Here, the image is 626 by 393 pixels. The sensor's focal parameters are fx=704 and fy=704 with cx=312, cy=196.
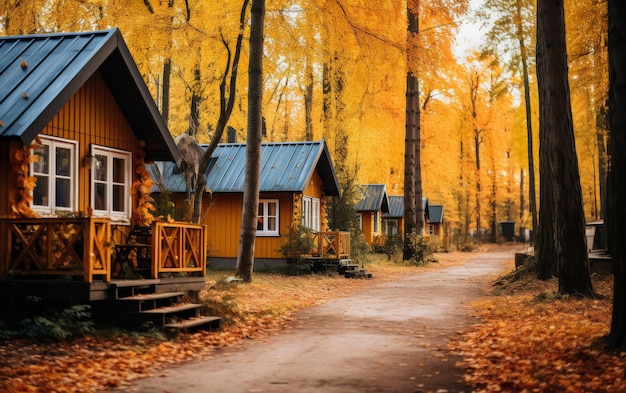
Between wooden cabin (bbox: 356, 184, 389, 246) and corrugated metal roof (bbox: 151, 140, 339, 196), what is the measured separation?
1574cm

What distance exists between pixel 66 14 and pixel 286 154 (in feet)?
35.9

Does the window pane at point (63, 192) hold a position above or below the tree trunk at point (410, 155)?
below

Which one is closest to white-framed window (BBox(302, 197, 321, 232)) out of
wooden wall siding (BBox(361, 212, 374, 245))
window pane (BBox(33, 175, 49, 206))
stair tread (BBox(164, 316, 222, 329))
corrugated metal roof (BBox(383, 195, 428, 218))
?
wooden wall siding (BBox(361, 212, 374, 245))

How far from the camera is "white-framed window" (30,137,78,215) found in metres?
13.1

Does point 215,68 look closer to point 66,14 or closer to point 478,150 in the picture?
point 66,14

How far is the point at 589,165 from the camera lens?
5228cm

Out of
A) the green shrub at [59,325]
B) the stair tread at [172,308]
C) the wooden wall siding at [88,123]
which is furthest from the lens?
the wooden wall siding at [88,123]

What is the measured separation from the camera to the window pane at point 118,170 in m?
15.2

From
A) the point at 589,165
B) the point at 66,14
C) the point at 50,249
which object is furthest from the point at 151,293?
the point at 589,165

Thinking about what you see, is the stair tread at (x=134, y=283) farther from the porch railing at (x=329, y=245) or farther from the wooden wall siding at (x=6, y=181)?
the porch railing at (x=329, y=245)

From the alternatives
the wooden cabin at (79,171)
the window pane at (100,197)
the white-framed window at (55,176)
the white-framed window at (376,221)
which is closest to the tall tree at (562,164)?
the wooden cabin at (79,171)

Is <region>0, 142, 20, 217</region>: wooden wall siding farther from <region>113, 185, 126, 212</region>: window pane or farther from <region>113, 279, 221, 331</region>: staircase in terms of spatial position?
<region>113, 185, 126, 212</region>: window pane

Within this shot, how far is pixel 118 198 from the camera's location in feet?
50.0

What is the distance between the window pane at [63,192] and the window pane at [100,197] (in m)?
0.85
